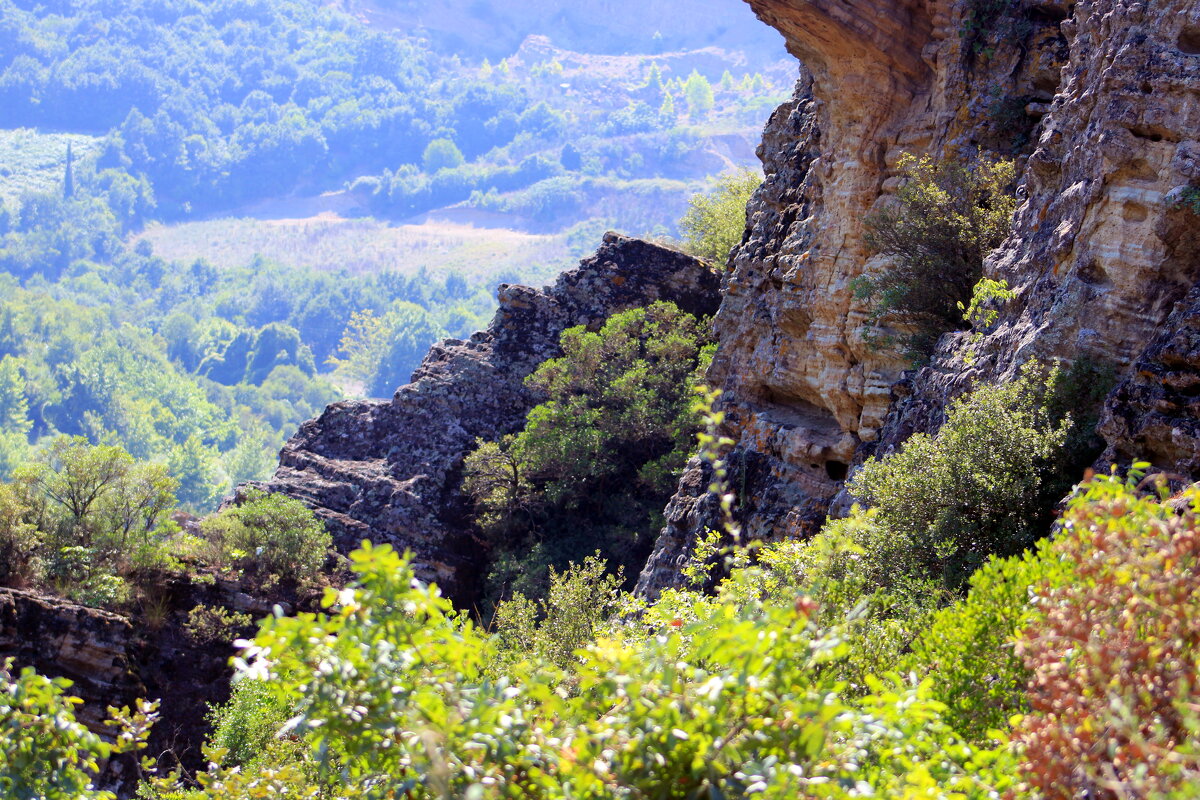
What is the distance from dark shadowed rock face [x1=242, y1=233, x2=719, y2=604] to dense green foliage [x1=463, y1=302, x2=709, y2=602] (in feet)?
4.04

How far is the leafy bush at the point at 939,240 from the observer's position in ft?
62.2

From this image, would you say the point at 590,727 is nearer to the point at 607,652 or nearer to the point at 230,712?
the point at 607,652

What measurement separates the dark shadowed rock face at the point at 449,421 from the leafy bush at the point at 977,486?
1957 cm

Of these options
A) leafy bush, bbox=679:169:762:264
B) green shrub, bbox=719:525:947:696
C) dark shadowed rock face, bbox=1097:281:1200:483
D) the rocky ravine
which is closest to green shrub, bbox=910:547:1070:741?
green shrub, bbox=719:525:947:696

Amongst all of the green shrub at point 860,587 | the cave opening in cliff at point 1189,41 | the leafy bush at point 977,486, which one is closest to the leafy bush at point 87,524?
the green shrub at point 860,587

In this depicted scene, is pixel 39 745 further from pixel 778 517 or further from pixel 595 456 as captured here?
pixel 595 456

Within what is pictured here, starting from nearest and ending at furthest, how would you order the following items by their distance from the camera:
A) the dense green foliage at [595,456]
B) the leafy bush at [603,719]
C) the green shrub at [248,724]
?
the leafy bush at [603,719] < the green shrub at [248,724] < the dense green foliage at [595,456]

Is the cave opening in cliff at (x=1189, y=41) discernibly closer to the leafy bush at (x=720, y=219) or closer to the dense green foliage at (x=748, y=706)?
the dense green foliage at (x=748, y=706)

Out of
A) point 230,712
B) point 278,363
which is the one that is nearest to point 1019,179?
point 230,712

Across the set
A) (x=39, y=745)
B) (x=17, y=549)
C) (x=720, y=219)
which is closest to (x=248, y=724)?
(x=17, y=549)

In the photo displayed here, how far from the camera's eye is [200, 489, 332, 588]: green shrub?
28.8 metres

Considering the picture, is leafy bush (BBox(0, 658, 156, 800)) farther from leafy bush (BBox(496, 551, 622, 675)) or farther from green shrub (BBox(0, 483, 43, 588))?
green shrub (BBox(0, 483, 43, 588))

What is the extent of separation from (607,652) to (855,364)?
18055mm

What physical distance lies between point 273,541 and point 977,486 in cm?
2171
